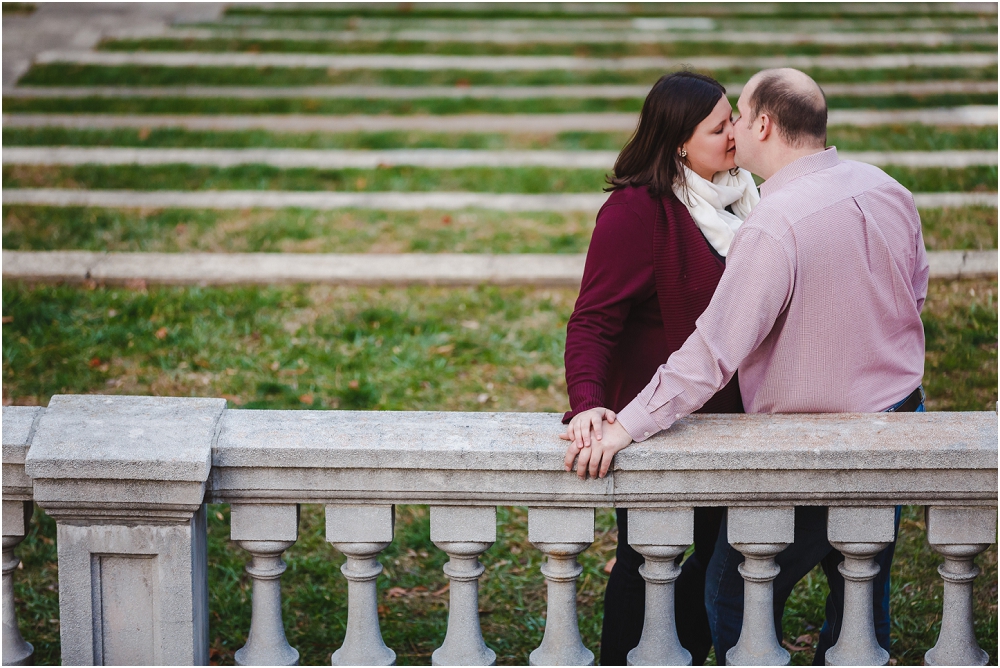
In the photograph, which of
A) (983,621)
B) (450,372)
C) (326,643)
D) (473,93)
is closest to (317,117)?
(473,93)

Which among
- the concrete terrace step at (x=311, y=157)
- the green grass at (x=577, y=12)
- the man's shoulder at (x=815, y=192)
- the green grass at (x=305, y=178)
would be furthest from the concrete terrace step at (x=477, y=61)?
the man's shoulder at (x=815, y=192)

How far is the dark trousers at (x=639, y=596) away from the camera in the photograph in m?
2.95

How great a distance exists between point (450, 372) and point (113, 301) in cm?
223

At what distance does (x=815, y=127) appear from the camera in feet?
8.37

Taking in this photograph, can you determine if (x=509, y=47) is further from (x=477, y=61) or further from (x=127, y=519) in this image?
(x=127, y=519)

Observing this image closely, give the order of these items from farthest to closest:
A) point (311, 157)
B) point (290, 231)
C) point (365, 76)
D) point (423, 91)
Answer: point (365, 76) < point (423, 91) < point (311, 157) < point (290, 231)

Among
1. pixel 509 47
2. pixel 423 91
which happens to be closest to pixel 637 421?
pixel 423 91

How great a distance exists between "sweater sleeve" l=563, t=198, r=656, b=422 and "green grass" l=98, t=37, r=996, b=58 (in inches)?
395

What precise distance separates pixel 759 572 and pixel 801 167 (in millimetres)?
1034

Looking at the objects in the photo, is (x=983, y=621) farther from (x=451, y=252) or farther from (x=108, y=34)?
(x=108, y=34)

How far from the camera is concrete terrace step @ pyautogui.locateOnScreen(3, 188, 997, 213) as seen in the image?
7727 mm

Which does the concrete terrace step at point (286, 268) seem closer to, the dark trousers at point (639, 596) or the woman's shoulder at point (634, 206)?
the dark trousers at point (639, 596)

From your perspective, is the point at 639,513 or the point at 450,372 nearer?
the point at 639,513

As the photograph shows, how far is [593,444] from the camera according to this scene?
2.29 m
